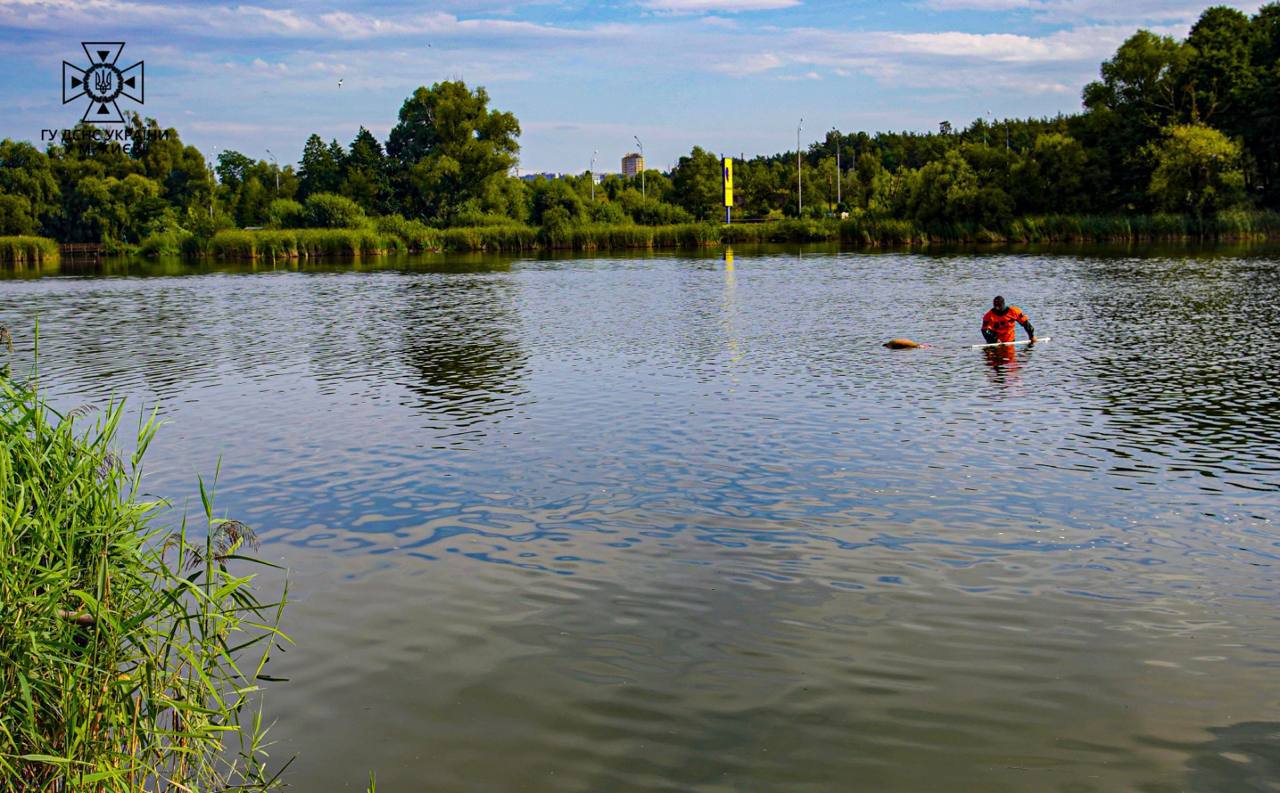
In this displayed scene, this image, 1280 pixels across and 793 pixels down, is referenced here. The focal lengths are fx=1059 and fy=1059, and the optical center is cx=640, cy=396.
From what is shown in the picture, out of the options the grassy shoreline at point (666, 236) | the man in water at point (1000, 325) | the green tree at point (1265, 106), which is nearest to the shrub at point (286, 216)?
the grassy shoreline at point (666, 236)

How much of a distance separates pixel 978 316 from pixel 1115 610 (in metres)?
26.0

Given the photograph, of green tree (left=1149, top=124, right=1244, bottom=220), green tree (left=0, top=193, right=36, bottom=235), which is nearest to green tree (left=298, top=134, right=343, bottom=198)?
green tree (left=0, top=193, right=36, bottom=235)

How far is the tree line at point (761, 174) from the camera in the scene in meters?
84.2

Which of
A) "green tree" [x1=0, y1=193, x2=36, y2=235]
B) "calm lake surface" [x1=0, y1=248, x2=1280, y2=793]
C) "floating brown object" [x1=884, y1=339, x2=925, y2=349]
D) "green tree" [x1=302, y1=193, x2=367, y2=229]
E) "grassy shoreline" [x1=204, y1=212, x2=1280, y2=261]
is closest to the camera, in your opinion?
"calm lake surface" [x1=0, y1=248, x2=1280, y2=793]

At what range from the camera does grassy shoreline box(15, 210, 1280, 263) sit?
7875cm

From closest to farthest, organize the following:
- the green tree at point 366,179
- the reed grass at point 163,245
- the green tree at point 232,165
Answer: the reed grass at point 163,245 < the green tree at point 366,179 < the green tree at point 232,165

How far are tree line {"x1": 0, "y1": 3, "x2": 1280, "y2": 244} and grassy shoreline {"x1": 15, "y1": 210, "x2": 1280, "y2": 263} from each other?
205 cm

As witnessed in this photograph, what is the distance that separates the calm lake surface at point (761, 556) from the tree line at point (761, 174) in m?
64.9

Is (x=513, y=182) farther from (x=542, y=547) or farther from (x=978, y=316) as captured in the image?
(x=542, y=547)

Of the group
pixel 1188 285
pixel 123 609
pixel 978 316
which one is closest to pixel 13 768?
pixel 123 609

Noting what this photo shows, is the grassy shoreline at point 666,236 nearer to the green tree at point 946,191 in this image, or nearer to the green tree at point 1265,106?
the green tree at point 946,191

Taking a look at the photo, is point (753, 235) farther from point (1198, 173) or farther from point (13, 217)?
point (13, 217)

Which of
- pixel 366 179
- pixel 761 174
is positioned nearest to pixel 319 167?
pixel 366 179

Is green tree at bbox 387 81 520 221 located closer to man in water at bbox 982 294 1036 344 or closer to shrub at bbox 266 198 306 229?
shrub at bbox 266 198 306 229
